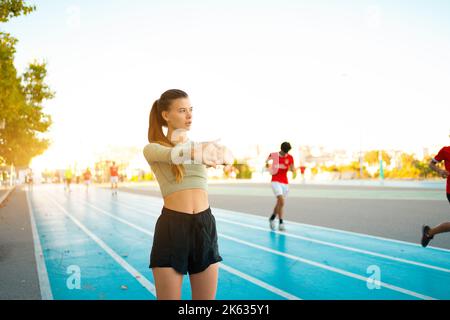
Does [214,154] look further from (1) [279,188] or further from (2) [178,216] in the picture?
(1) [279,188]

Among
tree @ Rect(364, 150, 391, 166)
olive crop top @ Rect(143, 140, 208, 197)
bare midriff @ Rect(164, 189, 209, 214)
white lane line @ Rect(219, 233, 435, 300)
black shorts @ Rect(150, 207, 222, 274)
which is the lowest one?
white lane line @ Rect(219, 233, 435, 300)

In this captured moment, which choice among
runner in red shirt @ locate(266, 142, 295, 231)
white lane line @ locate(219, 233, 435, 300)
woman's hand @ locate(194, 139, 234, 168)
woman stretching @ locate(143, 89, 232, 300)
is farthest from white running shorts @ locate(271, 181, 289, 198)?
woman's hand @ locate(194, 139, 234, 168)

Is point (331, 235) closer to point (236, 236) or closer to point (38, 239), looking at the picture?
point (236, 236)

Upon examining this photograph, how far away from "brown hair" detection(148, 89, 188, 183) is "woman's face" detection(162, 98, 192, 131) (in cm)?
3

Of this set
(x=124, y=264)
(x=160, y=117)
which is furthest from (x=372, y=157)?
(x=160, y=117)

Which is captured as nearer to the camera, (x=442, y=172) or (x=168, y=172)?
(x=168, y=172)

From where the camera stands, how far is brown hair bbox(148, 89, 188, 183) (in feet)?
7.69

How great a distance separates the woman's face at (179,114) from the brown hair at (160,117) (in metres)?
0.03

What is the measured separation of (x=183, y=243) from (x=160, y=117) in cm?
74

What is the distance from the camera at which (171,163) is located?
2.16 meters

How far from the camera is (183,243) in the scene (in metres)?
2.28

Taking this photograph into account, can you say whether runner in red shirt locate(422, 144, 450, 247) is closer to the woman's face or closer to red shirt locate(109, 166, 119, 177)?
the woman's face
